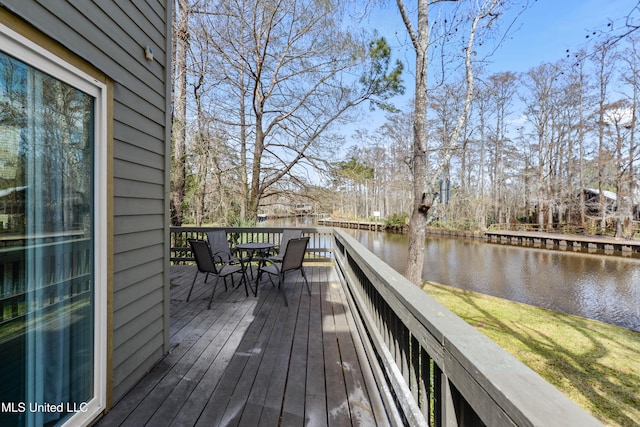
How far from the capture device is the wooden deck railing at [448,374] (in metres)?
0.55

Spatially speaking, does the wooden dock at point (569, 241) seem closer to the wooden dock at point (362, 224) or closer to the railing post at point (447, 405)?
the wooden dock at point (362, 224)

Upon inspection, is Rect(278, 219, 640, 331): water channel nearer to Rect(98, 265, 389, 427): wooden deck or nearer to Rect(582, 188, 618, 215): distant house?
Rect(582, 188, 618, 215): distant house

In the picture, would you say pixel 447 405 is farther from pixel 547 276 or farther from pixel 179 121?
pixel 547 276

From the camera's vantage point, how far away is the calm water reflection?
7832 mm

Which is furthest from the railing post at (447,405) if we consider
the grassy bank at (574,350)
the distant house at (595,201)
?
the distant house at (595,201)

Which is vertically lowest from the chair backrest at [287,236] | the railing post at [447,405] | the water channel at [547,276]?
the water channel at [547,276]

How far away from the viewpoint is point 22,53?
3.80 ft

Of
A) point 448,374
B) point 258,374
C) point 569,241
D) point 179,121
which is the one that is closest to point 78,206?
point 258,374

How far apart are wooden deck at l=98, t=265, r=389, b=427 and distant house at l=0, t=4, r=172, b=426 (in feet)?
0.79

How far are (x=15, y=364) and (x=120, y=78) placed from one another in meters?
1.57

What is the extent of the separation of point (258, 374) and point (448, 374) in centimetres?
155

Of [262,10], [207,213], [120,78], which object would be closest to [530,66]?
[262,10]

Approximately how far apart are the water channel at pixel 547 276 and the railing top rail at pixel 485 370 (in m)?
8.62

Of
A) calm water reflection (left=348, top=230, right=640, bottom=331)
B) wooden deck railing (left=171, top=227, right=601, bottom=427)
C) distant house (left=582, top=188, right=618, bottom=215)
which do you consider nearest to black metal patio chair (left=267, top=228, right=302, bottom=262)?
wooden deck railing (left=171, top=227, right=601, bottom=427)
